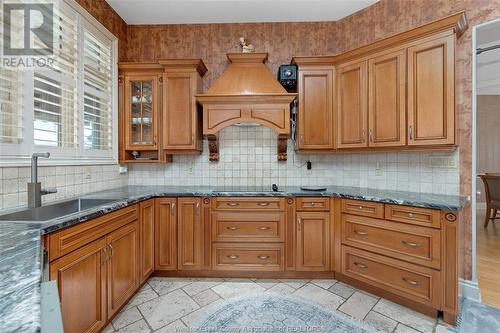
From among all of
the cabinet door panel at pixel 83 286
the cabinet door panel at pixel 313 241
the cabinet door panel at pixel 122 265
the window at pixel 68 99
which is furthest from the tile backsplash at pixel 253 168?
the cabinet door panel at pixel 83 286

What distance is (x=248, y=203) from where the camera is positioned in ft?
8.32

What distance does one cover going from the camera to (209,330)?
176 cm

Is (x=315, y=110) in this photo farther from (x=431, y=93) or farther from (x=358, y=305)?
(x=358, y=305)

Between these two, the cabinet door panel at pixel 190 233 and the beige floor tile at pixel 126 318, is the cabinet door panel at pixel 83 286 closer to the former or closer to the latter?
the beige floor tile at pixel 126 318

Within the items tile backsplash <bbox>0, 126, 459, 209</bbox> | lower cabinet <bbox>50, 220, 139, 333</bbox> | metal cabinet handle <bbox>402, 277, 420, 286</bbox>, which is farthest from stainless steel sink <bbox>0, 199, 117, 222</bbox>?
metal cabinet handle <bbox>402, 277, 420, 286</bbox>

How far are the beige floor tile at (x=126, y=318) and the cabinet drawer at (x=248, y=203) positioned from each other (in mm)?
1123

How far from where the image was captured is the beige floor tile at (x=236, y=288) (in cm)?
226

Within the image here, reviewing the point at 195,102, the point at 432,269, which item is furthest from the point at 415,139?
the point at 195,102

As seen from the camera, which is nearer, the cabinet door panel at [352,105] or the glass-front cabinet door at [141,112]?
the cabinet door panel at [352,105]

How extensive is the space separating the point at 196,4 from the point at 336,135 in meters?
2.25

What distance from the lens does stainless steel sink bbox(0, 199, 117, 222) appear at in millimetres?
1583

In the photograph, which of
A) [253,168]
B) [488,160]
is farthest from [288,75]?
[488,160]

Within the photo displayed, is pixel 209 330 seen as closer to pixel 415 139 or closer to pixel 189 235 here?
pixel 189 235

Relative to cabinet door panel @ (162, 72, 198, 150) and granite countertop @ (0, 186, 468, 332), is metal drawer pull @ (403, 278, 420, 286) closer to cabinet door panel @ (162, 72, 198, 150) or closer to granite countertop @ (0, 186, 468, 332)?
granite countertop @ (0, 186, 468, 332)
